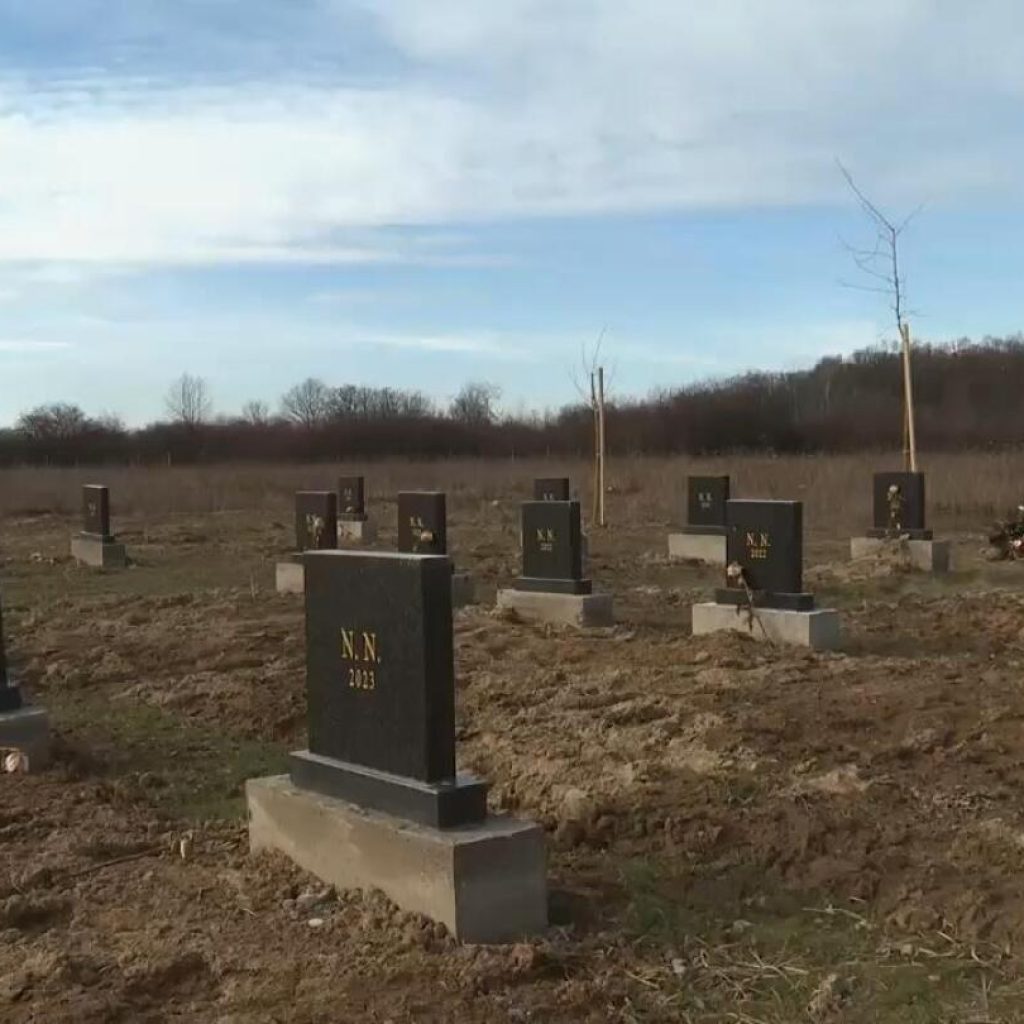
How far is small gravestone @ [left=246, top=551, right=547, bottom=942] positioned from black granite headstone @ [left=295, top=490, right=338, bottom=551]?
895cm

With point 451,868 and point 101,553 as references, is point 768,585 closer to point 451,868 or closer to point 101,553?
point 451,868

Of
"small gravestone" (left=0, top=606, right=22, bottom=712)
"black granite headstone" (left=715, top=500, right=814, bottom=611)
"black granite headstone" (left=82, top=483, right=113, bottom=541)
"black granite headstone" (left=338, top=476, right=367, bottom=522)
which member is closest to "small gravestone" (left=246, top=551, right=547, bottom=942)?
"small gravestone" (left=0, top=606, right=22, bottom=712)

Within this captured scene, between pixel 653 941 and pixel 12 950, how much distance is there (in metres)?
1.91

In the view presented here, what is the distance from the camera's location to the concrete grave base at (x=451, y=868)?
3979 mm

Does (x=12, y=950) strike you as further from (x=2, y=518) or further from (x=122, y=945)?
(x=2, y=518)

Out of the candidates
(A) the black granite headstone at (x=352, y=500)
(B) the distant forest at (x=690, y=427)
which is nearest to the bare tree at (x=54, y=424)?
(B) the distant forest at (x=690, y=427)

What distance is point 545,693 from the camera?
7672mm

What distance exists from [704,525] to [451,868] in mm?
13023

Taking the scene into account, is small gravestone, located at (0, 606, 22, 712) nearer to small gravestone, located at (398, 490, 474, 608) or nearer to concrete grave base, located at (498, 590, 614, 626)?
concrete grave base, located at (498, 590, 614, 626)

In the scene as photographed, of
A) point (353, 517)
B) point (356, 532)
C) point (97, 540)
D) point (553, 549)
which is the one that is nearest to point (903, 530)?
point (553, 549)

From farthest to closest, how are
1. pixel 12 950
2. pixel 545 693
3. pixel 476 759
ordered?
→ pixel 545 693 < pixel 476 759 < pixel 12 950

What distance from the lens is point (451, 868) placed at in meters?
3.96

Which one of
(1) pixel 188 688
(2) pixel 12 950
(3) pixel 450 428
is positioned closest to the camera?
A: (2) pixel 12 950

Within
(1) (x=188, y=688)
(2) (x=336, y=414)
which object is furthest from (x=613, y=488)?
(2) (x=336, y=414)
